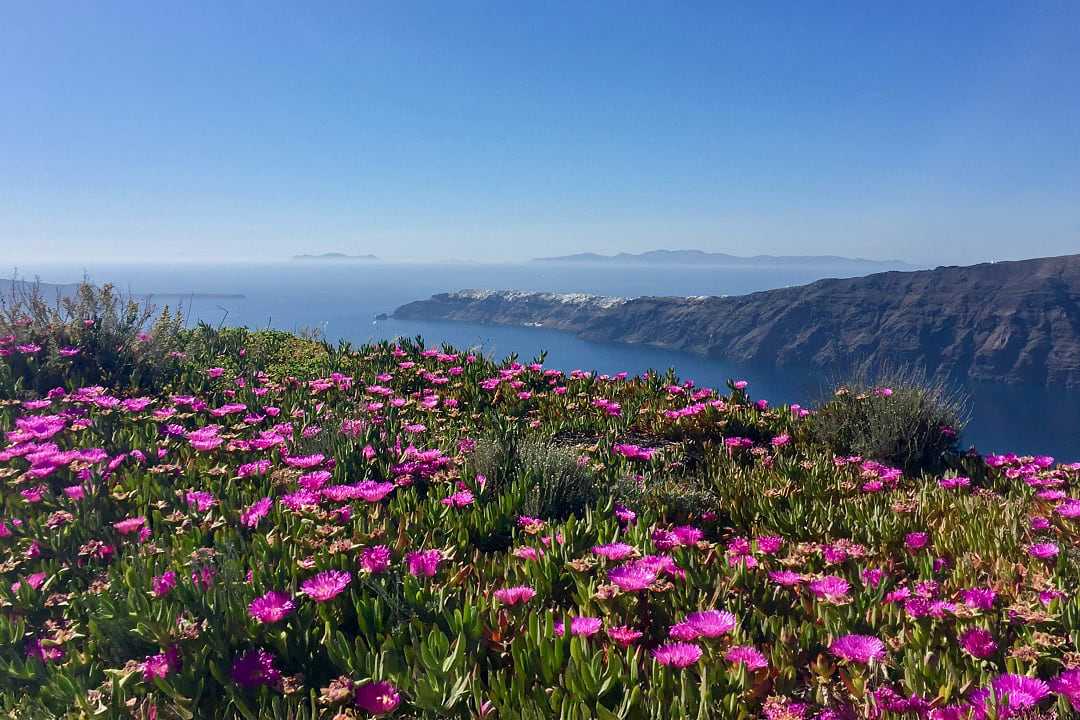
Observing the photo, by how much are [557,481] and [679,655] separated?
1839 mm

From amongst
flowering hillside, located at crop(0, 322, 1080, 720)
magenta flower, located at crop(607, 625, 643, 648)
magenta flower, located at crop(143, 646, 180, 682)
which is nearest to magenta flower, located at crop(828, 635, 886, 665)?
flowering hillside, located at crop(0, 322, 1080, 720)

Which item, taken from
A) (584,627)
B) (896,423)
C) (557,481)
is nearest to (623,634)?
(584,627)

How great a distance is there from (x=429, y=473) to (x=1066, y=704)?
2.97 m

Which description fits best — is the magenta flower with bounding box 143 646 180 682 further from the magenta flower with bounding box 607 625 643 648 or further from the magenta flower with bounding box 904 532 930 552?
the magenta flower with bounding box 904 532 930 552

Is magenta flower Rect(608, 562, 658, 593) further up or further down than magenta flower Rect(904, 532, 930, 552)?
further up

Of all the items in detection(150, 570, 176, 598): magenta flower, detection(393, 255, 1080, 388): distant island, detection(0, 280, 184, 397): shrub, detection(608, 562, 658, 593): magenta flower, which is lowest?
detection(393, 255, 1080, 388): distant island

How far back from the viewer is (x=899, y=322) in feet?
430

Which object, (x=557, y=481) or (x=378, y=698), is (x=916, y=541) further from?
(x=378, y=698)

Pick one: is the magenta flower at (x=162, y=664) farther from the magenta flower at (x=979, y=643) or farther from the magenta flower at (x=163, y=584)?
the magenta flower at (x=979, y=643)

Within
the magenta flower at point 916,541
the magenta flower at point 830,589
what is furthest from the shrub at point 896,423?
the magenta flower at point 830,589

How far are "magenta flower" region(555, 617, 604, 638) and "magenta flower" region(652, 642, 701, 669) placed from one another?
0.21 m

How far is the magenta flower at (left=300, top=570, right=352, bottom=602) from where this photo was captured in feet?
7.52

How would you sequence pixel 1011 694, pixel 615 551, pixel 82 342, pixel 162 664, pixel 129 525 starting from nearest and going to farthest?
pixel 1011 694
pixel 162 664
pixel 615 551
pixel 129 525
pixel 82 342

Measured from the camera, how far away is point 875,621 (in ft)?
7.72
